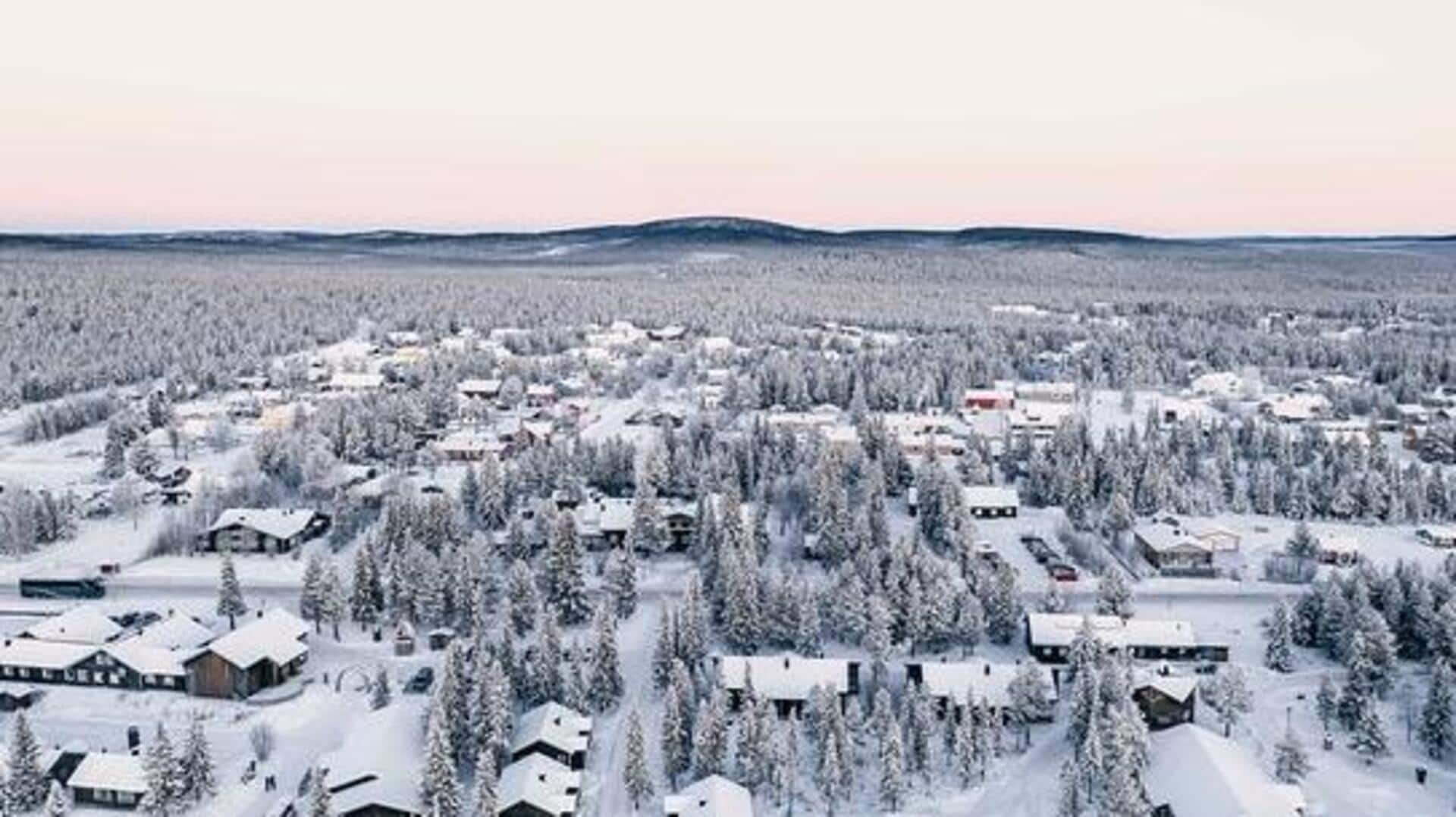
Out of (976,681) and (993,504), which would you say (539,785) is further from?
(993,504)

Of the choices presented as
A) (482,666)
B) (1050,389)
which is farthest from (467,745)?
(1050,389)

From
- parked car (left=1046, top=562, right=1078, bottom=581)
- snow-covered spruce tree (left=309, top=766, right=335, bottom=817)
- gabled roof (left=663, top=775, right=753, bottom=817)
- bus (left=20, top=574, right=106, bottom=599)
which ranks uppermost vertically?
snow-covered spruce tree (left=309, top=766, right=335, bottom=817)

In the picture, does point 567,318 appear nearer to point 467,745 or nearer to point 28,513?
point 28,513

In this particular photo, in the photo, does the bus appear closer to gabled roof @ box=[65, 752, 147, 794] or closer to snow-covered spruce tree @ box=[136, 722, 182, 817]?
gabled roof @ box=[65, 752, 147, 794]

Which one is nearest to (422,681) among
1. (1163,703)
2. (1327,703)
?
(1163,703)

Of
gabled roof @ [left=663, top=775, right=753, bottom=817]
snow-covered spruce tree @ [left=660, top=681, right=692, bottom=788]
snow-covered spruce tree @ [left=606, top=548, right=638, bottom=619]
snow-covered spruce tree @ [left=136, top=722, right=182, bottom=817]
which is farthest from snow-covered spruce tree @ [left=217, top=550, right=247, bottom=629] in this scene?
gabled roof @ [left=663, top=775, right=753, bottom=817]

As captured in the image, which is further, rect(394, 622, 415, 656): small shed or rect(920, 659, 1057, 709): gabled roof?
rect(394, 622, 415, 656): small shed

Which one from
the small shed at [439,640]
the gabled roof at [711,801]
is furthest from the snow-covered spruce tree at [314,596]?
the gabled roof at [711,801]

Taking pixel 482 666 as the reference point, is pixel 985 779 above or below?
below
